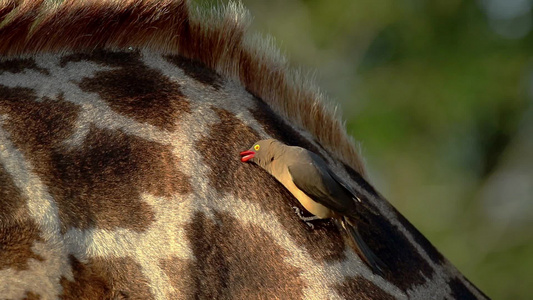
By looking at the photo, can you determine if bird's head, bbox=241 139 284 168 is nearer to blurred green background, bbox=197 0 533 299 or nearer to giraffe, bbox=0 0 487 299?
giraffe, bbox=0 0 487 299

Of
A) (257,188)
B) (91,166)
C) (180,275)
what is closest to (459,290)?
(257,188)

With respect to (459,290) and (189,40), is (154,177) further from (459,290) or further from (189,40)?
(459,290)

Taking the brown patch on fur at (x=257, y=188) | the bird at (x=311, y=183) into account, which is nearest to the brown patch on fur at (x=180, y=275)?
the brown patch on fur at (x=257, y=188)

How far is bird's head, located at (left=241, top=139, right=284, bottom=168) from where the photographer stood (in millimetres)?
1972

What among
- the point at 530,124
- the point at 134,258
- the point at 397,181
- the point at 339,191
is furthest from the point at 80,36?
the point at 530,124

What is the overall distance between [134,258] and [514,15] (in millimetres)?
10892

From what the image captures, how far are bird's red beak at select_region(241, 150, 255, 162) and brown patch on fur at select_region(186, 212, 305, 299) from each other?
0.53 feet

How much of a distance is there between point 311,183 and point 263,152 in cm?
15

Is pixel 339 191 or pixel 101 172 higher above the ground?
pixel 339 191

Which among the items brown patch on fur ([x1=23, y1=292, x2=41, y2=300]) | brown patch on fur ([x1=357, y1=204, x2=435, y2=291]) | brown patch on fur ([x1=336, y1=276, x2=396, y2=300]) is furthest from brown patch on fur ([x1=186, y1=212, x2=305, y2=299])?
brown patch on fur ([x1=23, y1=292, x2=41, y2=300])

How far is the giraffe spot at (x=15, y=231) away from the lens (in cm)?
178

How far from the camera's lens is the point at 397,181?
11328 millimetres

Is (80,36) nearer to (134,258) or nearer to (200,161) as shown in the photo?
(200,161)

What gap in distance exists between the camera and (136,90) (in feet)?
6.81
